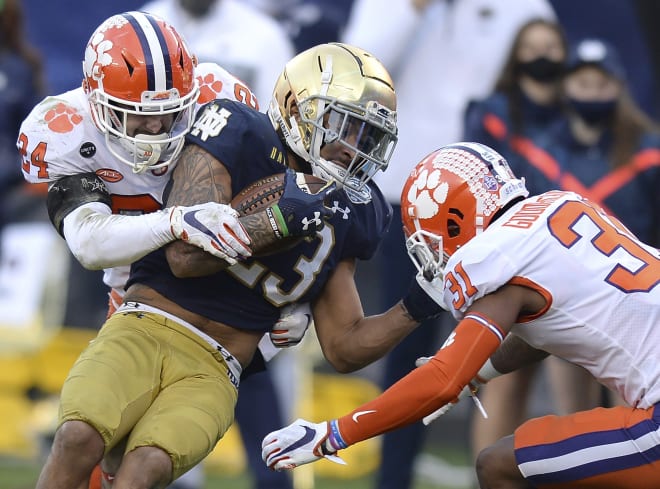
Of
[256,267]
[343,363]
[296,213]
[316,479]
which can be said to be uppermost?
[296,213]

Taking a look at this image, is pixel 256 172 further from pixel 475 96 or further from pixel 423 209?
pixel 475 96

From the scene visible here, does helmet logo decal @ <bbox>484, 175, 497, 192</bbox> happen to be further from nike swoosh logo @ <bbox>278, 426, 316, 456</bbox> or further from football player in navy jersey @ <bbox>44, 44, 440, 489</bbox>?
nike swoosh logo @ <bbox>278, 426, 316, 456</bbox>

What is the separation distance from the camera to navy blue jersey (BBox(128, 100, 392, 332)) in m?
4.11

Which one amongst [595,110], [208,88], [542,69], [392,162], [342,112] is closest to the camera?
[342,112]

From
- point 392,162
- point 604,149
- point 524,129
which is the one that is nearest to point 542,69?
point 524,129

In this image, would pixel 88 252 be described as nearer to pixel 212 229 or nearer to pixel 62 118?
pixel 212 229

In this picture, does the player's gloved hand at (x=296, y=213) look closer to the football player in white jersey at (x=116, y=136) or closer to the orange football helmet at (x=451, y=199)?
the orange football helmet at (x=451, y=199)

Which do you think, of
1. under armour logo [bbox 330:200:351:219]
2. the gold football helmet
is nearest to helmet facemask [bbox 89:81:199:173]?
the gold football helmet

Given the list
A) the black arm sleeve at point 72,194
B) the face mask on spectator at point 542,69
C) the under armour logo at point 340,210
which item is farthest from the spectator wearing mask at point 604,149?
the black arm sleeve at point 72,194

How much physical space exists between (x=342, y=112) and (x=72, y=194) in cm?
83

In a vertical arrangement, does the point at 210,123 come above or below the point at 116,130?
above

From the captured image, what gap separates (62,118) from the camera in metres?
4.26

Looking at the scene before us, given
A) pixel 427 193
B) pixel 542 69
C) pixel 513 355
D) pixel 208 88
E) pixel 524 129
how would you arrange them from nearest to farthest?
pixel 427 193, pixel 513 355, pixel 208 88, pixel 524 129, pixel 542 69

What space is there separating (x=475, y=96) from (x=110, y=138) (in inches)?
90.0
